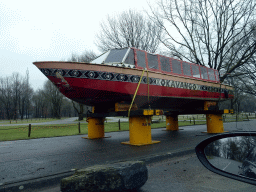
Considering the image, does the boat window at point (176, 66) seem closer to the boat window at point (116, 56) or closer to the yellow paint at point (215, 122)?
the boat window at point (116, 56)

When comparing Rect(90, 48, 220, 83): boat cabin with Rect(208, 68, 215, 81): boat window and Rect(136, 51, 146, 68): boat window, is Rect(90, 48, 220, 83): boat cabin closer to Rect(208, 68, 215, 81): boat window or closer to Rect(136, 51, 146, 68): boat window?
Rect(136, 51, 146, 68): boat window

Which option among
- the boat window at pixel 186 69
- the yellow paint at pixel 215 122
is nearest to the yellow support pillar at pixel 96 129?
the boat window at pixel 186 69

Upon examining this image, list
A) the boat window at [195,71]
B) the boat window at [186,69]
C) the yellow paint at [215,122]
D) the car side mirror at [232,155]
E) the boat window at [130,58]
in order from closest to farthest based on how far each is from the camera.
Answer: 1. the car side mirror at [232,155]
2. the boat window at [130,58]
3. the boat window at [186,69]
4. the boat window at [195,71]
5. the yellow paint at [215,122]

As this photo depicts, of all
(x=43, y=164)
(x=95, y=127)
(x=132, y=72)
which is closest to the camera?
(x=43, y=164)

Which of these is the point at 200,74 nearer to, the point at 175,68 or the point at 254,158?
the point at 175,68

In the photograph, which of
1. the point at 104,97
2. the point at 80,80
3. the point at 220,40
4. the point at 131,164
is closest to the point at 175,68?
the point at 104,97

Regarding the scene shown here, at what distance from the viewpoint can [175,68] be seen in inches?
355

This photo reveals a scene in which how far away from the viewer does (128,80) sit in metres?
7.00

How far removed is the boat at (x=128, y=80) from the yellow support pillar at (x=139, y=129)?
0.49 meters

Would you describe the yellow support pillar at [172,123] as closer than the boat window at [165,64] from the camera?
No

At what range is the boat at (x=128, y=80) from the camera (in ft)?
20.8

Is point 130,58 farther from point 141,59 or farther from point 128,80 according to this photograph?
point 128,80

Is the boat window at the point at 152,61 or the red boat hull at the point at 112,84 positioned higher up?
the boat window at the point at 152,61

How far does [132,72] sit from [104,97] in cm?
132
